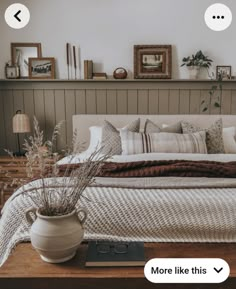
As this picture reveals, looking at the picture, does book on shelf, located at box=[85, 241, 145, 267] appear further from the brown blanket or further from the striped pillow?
the striped pillow

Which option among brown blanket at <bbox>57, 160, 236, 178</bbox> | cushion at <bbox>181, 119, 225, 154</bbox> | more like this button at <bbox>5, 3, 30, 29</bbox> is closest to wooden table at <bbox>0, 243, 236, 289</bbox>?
brown blanket at <bbox>57, 160, 236, 178</bbox>

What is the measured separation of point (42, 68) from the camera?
3.53 m

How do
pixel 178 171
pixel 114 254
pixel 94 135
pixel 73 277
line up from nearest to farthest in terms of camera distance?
pixel 73 277
pixel 114 254
pixel 178 171
pixel 94 135

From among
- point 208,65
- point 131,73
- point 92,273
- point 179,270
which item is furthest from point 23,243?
point 208,65

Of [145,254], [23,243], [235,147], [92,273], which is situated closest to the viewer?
[92,273]

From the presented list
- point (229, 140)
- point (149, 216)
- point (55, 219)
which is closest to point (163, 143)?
point (229, 140)

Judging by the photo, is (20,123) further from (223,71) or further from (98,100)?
(223,71)

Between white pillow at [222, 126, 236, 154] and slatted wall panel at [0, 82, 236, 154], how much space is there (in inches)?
15.3

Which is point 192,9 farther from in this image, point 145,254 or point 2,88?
point 145,254

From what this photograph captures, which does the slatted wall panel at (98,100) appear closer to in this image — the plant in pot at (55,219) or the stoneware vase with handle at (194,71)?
the stoneware vase with handle at (194,71)

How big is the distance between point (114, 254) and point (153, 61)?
255 centimetres

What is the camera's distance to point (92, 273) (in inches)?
48.9

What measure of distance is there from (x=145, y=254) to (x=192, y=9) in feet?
9.37

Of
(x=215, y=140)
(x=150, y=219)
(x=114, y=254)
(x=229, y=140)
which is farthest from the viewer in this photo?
(x=229, y=140)
